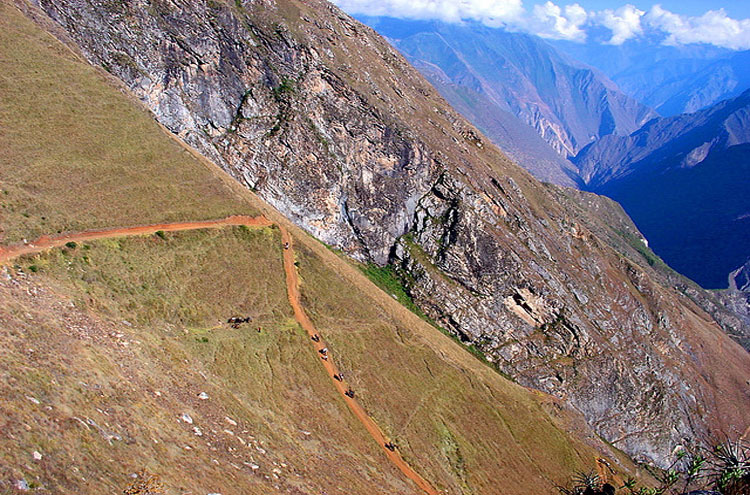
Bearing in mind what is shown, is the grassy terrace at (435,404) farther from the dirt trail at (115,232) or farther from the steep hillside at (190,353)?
the dirt trail at (115,232)

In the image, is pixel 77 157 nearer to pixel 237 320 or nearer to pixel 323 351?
pixel 237 320

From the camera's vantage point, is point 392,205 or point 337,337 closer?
point 337,337

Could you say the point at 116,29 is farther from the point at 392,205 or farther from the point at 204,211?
the point at 392,205

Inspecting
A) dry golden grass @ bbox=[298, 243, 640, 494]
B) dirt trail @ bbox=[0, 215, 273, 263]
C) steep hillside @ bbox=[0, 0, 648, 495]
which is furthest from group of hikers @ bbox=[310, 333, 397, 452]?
dirt trail @ bbox=[0, 215, 273, 263]

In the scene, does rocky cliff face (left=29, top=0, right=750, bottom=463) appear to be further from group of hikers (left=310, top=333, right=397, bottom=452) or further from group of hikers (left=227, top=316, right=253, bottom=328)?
group of hikers (left=227, top=316, right=253, bottom=328)

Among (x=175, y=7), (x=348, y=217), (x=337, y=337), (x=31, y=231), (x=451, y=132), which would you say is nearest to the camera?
(x=31, y=231)

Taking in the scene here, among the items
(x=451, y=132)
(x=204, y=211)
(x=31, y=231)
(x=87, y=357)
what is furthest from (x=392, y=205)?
(x=87, y=357)

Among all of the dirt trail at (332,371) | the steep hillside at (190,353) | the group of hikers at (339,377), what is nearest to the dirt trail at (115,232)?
the steep hillside at (190,353)
